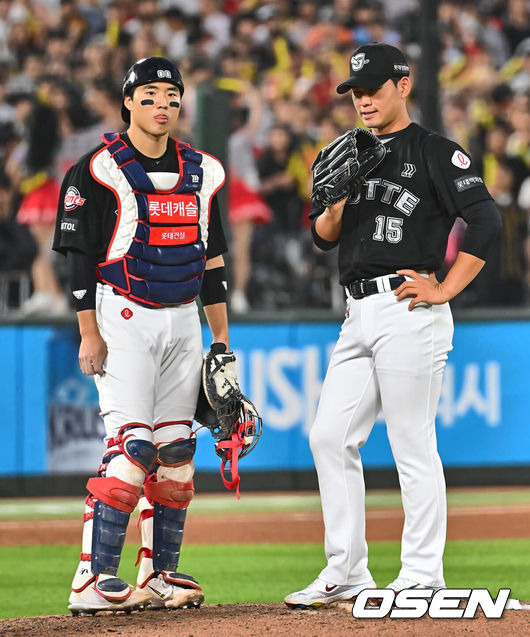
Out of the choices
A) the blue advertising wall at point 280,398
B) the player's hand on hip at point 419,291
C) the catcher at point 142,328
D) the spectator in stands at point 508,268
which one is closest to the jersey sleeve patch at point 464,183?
the player's hand on hip at point 419,291

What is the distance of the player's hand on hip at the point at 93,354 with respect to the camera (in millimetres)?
4922

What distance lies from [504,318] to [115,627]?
6.48 metres

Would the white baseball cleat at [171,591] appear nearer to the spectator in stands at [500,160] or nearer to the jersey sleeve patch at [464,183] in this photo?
the jersey sleeve patch at [464,183]

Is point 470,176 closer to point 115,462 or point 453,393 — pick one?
point 115,462

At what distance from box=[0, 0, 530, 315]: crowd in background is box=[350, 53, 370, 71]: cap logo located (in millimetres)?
4516

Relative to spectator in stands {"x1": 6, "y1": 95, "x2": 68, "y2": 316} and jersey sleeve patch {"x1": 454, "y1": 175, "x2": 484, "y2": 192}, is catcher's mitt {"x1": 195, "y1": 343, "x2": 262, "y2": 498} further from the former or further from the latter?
spectator in stands {"x1": 6, "y1": 95, "x2": 68, "y2": 316}

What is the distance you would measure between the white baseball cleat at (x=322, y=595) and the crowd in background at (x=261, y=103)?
4.90 m

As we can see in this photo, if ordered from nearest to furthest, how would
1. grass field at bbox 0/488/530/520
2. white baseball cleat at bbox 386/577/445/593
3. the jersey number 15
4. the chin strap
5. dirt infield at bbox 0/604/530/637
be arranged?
dirt infield at bbox 0/604/530/637, white baseball cleat at bbox 386/577/445/593, the jersey number 15, the chin strap, grass field at bbox 0/488/530/520

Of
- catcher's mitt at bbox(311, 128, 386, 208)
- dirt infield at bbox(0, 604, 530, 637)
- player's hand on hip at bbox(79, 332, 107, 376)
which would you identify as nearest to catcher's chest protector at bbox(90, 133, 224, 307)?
player's hand on hip at bbox(79, 332, 107, 376)

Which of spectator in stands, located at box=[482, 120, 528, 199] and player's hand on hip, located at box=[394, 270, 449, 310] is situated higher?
spectator in stands, located at box=[482, 120, 528, 199]

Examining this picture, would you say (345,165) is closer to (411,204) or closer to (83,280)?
(411,204)

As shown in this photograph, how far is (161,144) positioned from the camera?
5.07 m

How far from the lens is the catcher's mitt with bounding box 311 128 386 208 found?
483cm

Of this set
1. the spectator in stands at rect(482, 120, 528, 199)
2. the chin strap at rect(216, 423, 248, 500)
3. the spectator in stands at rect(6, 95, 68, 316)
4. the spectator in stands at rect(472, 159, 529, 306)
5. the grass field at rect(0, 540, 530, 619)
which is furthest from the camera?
the spectator in stands at rect(482, 120, 528, 199)
